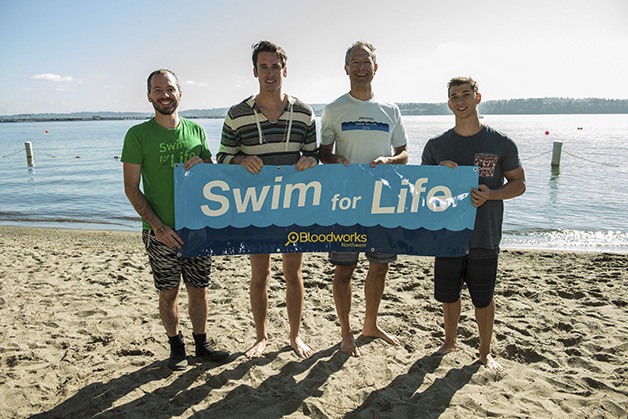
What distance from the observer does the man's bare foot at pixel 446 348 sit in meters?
4.13

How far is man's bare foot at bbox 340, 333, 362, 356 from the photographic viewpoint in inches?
163

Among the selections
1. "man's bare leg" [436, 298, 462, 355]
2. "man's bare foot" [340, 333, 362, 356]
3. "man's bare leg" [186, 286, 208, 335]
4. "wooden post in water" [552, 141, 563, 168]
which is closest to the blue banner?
"man's bare leg" [186, 286, 208, 335]

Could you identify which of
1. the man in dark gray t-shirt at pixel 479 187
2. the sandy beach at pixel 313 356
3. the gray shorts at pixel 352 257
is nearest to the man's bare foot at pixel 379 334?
the sandy beach at pixel 313 356

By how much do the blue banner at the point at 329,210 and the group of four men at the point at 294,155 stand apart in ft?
0.35

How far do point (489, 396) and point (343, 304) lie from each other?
1409 mm

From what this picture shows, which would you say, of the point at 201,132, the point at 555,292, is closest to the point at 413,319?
the point at 555,292

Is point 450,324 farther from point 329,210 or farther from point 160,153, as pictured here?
point 160,153

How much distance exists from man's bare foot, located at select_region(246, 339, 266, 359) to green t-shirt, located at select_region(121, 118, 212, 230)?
1414 millimetres

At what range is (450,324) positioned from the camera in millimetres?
4086

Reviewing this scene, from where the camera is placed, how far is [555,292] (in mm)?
5859

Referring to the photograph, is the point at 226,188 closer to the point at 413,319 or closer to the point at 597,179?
the point at 413,319

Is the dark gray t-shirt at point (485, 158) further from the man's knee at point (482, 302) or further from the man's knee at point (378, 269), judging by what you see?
the man's knee at point (378, 269)

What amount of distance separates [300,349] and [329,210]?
137 cm

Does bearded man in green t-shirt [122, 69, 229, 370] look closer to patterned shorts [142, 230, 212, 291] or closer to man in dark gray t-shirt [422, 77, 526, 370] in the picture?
patterned shorts [142, 230, 212, 291]
